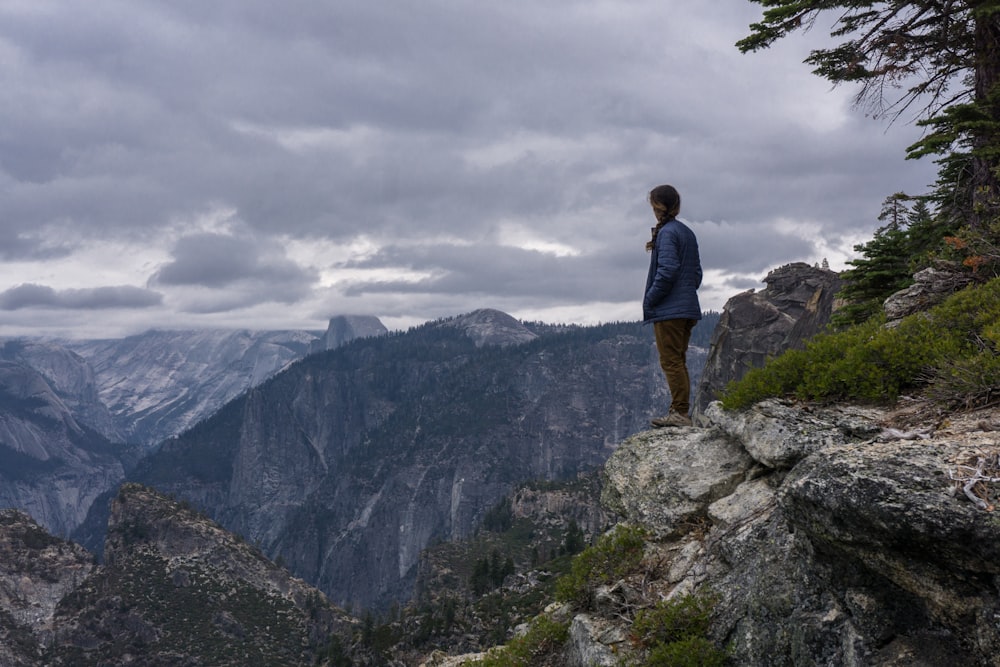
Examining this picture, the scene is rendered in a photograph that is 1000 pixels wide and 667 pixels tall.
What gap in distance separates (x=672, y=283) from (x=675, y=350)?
1.32m

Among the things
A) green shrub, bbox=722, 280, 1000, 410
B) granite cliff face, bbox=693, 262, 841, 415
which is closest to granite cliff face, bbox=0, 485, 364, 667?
granite cliff face, bbox=693, 262, 841, 415

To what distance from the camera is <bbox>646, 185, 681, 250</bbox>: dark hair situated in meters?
11.8

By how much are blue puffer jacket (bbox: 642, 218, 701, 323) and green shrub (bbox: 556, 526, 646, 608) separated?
3.91m

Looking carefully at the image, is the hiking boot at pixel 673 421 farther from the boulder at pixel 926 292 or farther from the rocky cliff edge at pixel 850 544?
the boulder at pixel 926 292

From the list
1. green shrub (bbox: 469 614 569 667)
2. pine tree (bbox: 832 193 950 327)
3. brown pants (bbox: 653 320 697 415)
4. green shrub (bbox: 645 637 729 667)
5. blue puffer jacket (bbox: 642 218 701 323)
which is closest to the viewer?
green shrub (bbox: 645 637 729 667)

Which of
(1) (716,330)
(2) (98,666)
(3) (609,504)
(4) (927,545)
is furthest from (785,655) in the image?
(2) (98,666)

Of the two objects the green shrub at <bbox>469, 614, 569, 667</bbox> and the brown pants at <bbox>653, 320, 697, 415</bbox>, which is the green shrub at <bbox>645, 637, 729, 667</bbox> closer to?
the green shrub at <bbox>469, 614, 569, 667</bbox>

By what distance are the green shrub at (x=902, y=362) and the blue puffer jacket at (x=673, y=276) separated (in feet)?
6.20

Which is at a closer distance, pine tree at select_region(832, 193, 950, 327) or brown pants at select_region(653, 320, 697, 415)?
brown pants at select_region(653, 320, 697, 415)

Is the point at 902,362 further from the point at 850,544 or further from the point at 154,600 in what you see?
the point at 154,600

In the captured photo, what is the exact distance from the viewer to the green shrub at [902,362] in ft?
24.9

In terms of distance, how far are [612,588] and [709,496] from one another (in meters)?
2.15

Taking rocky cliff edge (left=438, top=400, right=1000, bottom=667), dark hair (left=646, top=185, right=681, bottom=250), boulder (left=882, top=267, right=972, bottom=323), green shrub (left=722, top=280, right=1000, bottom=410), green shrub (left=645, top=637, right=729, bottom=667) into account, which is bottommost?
green shrub (left=645, top=637, right=729, bottom=667)

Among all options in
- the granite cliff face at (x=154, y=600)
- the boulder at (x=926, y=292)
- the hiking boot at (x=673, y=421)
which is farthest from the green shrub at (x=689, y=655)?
the granite cliff face at (x=154, y=600)
